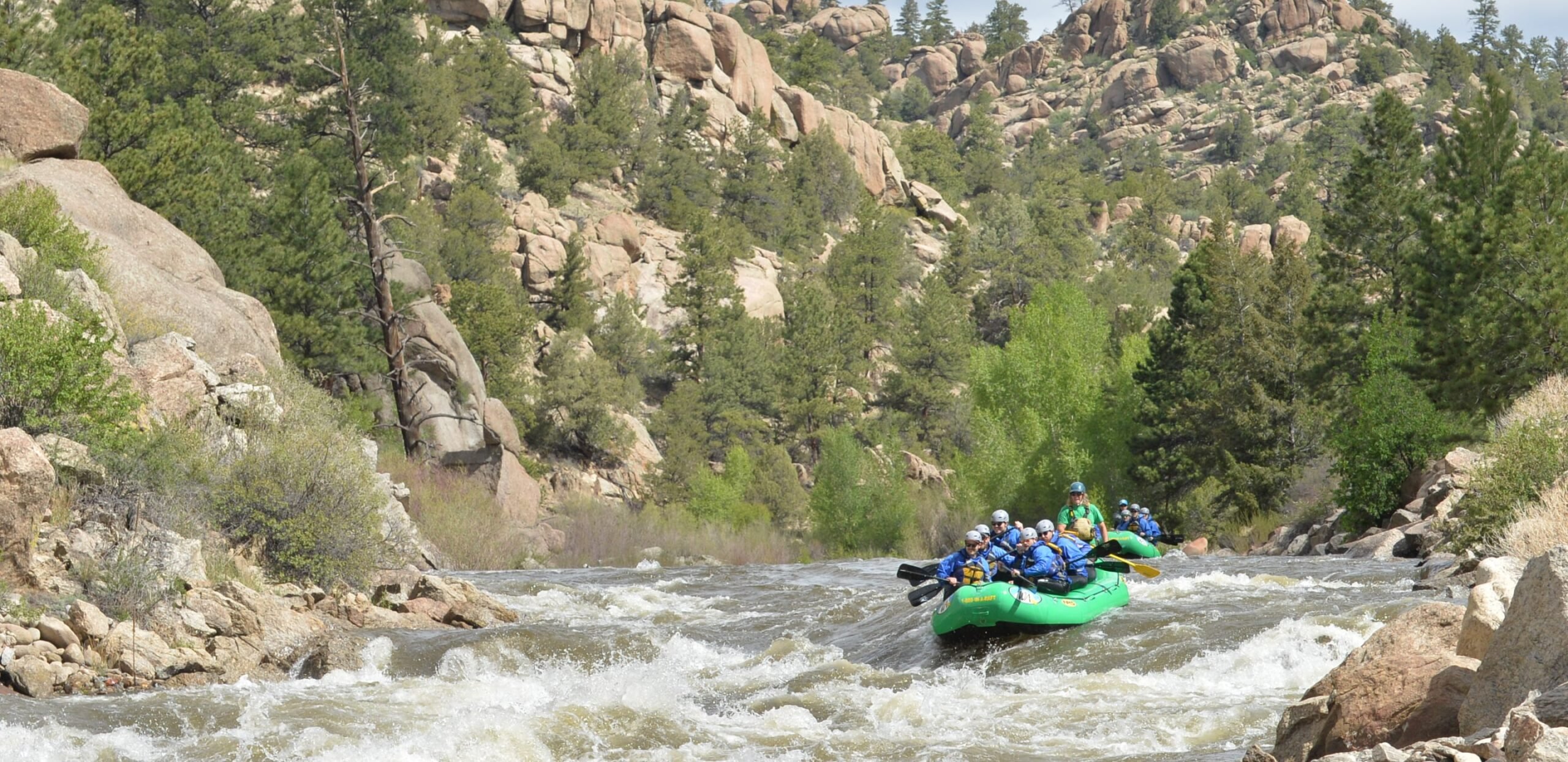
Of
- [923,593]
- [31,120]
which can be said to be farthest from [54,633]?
[31,120]

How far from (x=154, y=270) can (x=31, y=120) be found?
14.0ft

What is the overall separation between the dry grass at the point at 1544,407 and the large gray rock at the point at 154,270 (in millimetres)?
18664

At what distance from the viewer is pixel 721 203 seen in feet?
230

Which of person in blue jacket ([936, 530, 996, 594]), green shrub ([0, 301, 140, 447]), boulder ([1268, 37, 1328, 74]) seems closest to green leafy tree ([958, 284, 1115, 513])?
person in blue jacket ([936, 530, 996, 594])

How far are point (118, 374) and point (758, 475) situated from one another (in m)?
35.6

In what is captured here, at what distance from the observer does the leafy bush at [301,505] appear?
14953 mm

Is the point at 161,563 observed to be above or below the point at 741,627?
above

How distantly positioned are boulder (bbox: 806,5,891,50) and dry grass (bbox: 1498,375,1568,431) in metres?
131

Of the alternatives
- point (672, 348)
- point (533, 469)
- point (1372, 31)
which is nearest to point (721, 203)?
point (672, 348)

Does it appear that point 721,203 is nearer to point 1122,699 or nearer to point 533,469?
point 533,469

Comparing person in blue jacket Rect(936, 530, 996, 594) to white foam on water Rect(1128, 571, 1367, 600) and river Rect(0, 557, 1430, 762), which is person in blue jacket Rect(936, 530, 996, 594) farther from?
white foam on water Rect(1128, 571, 1367, 600)

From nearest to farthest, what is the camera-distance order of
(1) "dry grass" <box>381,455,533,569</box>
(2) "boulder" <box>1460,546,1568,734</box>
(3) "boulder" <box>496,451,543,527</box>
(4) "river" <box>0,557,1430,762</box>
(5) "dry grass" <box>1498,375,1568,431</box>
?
Result: (2) "boulder" <box>1460,546,1568,734</box> → (4) "river" <box>0,557,1430,762</box> → (5) "dry grass" <box>1498,375,1568,431</box> → (1) "dry grass" <box>381,455,533,569</box> → (3) "boulder" <box>496,451,543,527</box>

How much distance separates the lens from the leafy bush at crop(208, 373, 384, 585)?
14953mm

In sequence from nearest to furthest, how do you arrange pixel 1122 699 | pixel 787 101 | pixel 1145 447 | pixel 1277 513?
pixel 1122 699 → pixel 1277 513 → pixel 1145 447 → pixel 787 101
